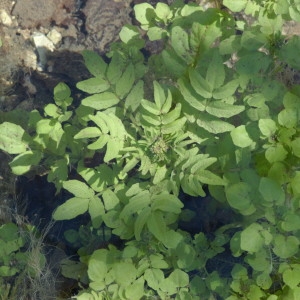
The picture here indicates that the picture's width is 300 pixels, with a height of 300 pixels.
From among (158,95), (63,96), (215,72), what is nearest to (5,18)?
(63,96)

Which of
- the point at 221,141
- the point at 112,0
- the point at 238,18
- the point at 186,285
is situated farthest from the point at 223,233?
the point at 112,0

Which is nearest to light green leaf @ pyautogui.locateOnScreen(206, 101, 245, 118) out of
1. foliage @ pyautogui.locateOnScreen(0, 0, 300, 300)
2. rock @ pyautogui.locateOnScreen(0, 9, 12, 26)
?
foliage @ pyautogui.locateOnScreen(0, 0, 300, 300)

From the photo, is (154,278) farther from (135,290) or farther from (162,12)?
(162,12)

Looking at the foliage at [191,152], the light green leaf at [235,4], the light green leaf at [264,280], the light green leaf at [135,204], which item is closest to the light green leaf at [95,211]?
the foliage at [191,152]

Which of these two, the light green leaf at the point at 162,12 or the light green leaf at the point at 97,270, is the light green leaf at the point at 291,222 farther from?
the light green leaf at the point at 162,12

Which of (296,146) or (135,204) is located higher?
(296,146)

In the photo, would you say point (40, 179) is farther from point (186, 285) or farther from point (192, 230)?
point (186, 285)
